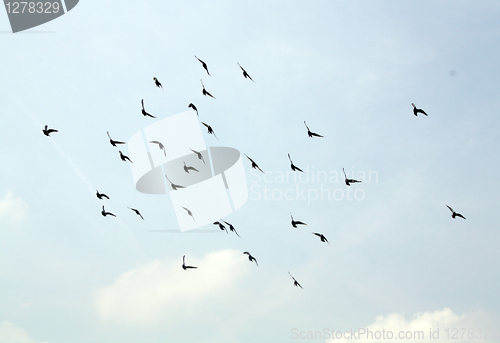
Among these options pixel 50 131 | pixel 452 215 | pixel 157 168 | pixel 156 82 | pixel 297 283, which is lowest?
pixel 297 283

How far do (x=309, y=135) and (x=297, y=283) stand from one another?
57.8 feet

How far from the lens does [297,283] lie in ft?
139

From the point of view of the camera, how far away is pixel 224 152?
44656 mm

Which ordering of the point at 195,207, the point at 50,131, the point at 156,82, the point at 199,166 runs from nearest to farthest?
the point at 50,131 → the point at 156,82 → the point at 195,207 → the point at 199,166

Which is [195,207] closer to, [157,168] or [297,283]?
[157,168]

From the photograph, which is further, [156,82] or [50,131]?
[156,82]

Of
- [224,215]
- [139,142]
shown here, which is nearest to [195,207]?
[224,215]

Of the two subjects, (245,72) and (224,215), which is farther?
(224,215)

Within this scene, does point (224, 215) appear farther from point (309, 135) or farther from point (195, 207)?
point (309, 135)

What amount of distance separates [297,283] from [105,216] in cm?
2289

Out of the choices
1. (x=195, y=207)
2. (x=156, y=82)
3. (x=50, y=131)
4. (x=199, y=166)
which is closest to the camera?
(x=50, y=131)

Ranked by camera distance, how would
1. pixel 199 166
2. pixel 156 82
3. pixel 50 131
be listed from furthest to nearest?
1. pixel 199 166
2. pixel 156 82
3. pixel 50 131

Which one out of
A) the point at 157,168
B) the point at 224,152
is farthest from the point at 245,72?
the point at 157,168

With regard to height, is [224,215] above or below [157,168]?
below
